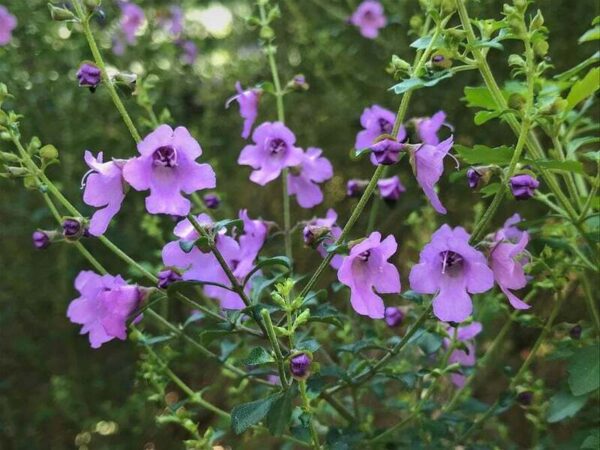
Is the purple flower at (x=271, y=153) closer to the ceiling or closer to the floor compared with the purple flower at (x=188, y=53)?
closer to the ceiling

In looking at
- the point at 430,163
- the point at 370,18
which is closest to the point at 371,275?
the point at 430,163

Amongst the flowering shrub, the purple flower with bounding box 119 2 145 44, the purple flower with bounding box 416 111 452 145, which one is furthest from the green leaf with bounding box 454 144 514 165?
the purple flower with bounding box 119 2 145 44

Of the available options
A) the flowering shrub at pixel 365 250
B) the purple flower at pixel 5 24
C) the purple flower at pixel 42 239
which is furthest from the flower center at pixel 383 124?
the purple flower at pixel 5 24

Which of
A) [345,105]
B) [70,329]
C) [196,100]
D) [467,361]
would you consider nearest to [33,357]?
[70,329]

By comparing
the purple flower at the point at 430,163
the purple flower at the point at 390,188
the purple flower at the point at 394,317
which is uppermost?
the purple flower at the point at 430,163

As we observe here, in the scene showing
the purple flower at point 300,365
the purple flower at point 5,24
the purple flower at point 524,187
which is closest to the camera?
the purple flower at point 300,365

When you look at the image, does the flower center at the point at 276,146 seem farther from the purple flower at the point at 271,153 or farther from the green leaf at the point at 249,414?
the green leaf at the point at 249,414

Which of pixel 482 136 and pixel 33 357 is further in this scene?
pixel 33 357

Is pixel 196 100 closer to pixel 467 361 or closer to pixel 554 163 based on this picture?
pixel 467 361
